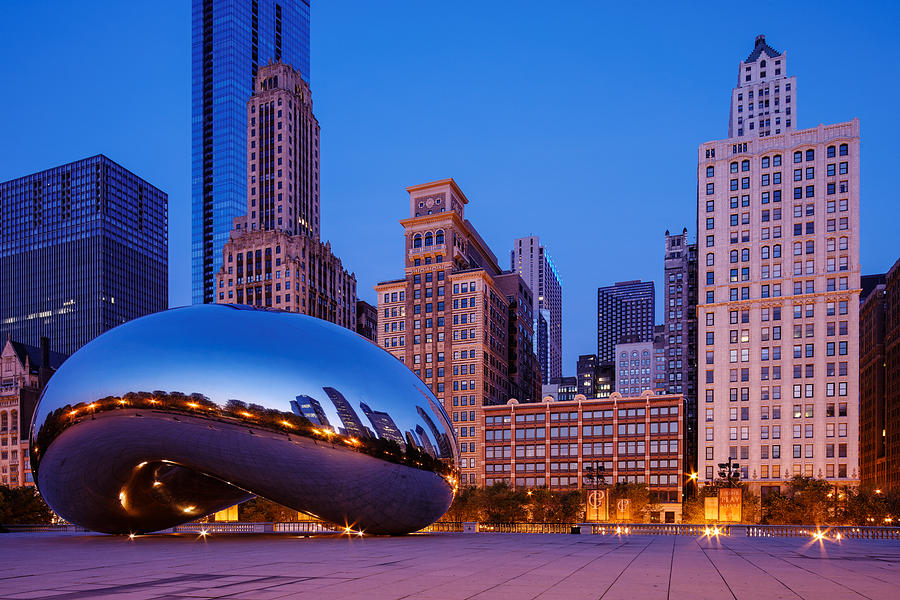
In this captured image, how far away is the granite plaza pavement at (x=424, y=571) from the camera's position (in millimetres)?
10570

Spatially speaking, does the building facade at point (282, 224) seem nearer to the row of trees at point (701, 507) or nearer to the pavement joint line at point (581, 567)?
the row of trees at point (701, 507)

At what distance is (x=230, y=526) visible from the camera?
32344 mm

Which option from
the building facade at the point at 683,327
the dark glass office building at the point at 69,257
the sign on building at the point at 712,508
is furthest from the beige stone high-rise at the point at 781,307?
the dark glass office building at the point at 69,257

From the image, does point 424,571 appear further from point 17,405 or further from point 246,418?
point 17,405

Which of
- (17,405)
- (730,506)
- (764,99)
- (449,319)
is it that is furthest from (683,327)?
(17,405)

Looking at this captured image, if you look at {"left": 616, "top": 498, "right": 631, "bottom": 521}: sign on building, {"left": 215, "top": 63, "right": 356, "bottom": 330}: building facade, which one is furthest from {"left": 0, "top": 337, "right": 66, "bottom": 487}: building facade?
{"left": 616, "top": 498, "right": 631, "bottom": 521}: sign on building

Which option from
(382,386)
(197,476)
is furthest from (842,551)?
(197,476)

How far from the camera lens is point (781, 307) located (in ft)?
329

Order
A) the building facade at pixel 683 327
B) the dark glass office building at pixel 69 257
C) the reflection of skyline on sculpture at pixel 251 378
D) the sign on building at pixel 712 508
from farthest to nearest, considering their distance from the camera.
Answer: the dark glass office building at pixel 69 257, the building facade at pixel 683 327, the sign on building at pixel 712 508, the reflection of skyline on sculpture at pixel 251 378

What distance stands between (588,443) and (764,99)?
77266mm

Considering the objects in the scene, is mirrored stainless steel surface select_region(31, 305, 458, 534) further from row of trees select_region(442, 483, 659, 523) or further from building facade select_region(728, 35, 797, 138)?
building facade select_region(728, 35, 797, 138)

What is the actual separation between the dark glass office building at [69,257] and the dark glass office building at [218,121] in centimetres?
2212

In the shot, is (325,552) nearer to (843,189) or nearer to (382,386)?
(382,386)

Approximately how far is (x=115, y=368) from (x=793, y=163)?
102 metres
